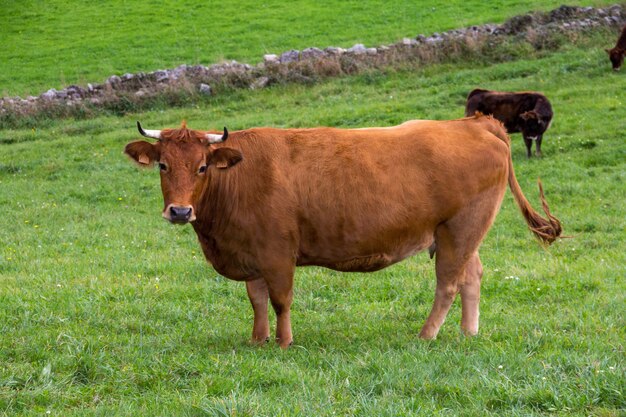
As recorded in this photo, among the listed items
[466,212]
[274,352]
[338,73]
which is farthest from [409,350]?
[338,73]

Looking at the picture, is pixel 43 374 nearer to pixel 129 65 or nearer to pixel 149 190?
pixel 149 190

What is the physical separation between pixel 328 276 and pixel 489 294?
6.95ft

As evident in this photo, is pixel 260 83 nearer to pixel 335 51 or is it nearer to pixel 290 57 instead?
pixel 290 57

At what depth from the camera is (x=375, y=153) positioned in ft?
26.8

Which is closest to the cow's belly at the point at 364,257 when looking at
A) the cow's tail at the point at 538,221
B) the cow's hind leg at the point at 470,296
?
the cow's hind leg at the point at 470,296

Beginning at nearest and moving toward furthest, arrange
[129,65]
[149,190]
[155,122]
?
[149,190] < [155,122] < [129,65]

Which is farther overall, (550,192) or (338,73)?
(338,73)

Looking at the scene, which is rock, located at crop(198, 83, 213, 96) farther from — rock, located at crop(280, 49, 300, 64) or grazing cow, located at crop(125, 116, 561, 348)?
grazing cow, located at crop(125, 116, 561, 348)

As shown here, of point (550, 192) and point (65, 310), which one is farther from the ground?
point (65, 310)

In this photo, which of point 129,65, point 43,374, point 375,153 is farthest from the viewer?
point 129,65

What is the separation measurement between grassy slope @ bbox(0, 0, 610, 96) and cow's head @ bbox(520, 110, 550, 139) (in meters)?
13.9

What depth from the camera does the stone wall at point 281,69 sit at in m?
27.2

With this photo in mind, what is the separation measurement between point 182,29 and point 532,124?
920 inches

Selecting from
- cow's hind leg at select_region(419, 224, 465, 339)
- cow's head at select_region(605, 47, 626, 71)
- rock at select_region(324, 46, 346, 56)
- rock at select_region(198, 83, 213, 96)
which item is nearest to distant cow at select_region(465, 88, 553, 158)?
cow's head at select_region(605, 47, 626, 71)
